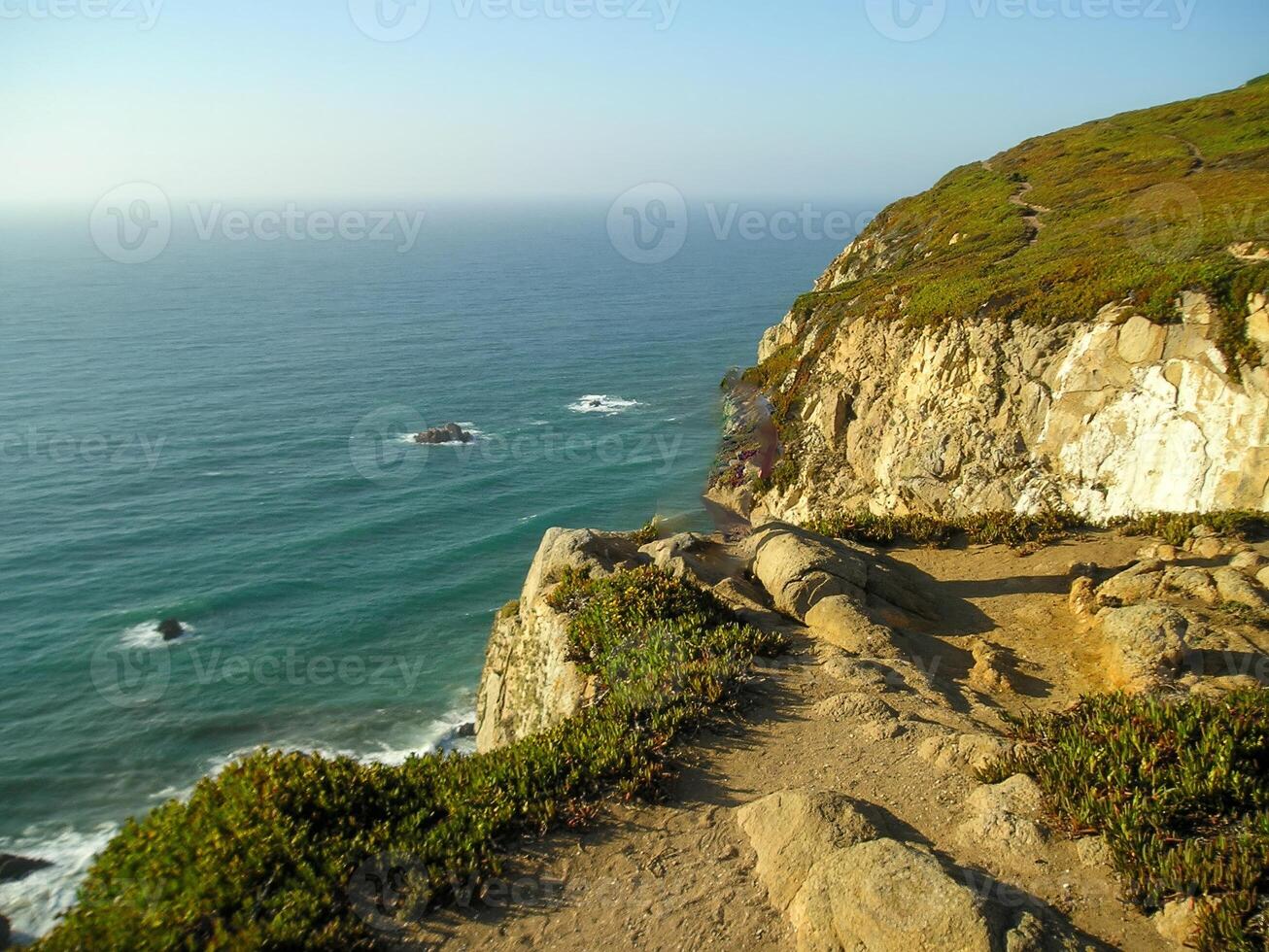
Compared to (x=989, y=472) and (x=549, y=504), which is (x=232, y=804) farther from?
(x=549, y=504)

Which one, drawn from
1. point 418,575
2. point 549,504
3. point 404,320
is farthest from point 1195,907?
point 404,320

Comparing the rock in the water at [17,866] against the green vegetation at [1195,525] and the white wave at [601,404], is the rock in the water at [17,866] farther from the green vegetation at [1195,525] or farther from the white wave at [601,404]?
the white wave at [601,404]

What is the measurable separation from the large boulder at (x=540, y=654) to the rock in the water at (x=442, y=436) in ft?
140

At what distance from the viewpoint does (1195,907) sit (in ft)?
23.8

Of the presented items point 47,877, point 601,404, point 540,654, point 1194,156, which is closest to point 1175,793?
point 540,654

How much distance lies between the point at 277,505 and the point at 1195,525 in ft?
153

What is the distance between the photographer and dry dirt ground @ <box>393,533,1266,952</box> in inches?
305

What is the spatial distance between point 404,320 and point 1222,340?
297ft

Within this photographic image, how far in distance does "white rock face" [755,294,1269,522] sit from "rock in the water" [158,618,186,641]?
94.4 feet
